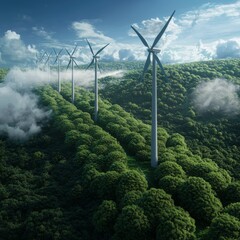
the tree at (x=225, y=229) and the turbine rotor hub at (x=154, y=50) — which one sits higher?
the turbine rotor hub at (x=154, y=50)

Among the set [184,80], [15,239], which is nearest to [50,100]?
[184,80]

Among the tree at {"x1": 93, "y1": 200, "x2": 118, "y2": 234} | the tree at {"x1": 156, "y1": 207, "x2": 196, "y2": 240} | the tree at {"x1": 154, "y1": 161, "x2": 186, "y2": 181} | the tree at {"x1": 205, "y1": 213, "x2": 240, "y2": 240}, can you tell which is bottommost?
the tree at {"x1": 93, "y1": 200, "x2": 118, "y2": 234}

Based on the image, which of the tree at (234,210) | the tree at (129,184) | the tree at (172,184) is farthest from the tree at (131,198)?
the tree at (234,210)

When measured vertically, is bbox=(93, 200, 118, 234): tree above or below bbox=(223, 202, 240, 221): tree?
below

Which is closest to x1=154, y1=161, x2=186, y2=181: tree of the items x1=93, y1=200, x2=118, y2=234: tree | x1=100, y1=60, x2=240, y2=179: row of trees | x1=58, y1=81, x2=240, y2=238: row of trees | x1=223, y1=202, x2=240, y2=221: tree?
x1=58, y1=81, x2=240, y2=238: row of trees

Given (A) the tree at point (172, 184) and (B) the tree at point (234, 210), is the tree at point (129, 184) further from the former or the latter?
(B) the tree at point (234, 210)

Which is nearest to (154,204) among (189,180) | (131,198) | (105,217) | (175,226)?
(131,198)

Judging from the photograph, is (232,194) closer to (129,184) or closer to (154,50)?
(129,184)

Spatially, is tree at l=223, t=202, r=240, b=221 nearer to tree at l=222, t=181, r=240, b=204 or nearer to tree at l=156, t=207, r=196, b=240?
tree at l=156, t=207, r=196, b=240

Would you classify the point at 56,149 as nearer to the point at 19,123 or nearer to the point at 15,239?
the point at 19,123

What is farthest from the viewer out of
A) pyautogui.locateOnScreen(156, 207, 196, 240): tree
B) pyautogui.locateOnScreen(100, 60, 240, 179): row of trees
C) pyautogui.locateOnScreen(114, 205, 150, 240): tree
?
pyautogui.locateOnScreen(100, 60, 240, 179): row of trees

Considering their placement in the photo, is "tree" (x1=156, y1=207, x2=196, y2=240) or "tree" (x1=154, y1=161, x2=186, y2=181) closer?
"tree" (x1=156, y1=207, x2=196, y2=240)
